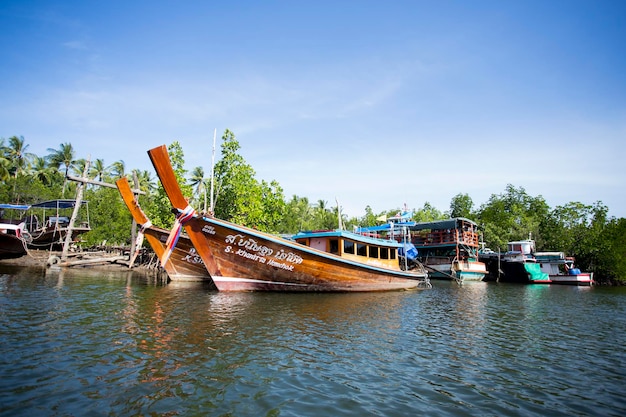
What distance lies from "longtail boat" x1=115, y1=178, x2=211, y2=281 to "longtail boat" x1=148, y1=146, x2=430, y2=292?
17.0 feet

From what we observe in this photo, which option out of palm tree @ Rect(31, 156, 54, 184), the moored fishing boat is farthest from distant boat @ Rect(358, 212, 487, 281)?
palm tree @ Rect(31, 156, 54, 184)

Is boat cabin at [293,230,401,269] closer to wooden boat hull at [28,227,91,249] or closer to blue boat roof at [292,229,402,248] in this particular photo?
blue boat roof at [292,229,402,248]

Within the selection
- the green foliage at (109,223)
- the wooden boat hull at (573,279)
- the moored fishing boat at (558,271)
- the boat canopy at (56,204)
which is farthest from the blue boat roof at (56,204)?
the wooden boat hull at (573,279)

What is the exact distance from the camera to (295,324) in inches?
423

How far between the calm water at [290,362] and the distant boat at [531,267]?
2847cm

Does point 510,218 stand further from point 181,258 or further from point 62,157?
point 62,157

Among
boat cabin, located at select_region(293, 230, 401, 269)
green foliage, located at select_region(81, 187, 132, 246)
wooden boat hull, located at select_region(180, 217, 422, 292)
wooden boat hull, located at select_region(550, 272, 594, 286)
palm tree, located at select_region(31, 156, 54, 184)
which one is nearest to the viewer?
wooden boat hull, located at select_region(180, 217, 422, 292)

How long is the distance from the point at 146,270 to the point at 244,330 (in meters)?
27.7

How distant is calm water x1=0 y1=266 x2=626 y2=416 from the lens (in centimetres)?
537

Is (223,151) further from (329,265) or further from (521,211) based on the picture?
(521,211)

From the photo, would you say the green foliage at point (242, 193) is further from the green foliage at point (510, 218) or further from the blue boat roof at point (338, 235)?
the green foliage at point (510, 218)

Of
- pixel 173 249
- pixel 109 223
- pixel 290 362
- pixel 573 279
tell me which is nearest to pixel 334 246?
pixel 173 249

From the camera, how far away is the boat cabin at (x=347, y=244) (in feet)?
62.9

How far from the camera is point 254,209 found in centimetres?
2866
